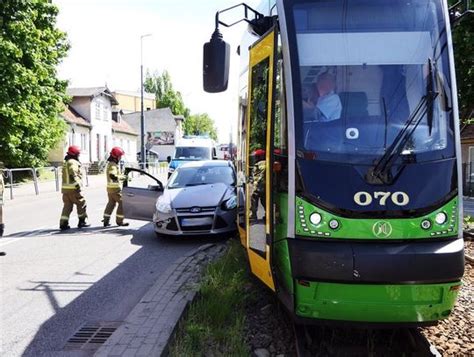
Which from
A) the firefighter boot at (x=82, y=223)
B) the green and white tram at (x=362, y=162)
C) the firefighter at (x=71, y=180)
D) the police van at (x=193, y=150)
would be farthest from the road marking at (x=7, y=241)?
the police van at (x=193, y=150)

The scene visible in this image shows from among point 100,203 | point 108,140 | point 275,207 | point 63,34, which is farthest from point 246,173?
point 108,140

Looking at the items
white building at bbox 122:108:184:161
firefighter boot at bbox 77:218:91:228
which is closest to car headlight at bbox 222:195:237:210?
firefighter boot at bbox 77:218:91:228

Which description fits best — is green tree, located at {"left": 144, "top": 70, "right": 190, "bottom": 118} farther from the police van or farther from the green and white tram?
the green and white tram

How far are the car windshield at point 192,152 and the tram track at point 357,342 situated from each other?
22.8 metres

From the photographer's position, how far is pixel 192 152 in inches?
1091

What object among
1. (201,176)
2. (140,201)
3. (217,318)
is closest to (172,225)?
(140,201)

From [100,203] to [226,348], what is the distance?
14.2 metres

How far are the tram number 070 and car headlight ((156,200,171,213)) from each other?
6.15 m

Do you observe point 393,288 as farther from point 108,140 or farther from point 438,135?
point 108,140

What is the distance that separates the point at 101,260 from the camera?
842 cm

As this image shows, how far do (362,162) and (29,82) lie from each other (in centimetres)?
2168

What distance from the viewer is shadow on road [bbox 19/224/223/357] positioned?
16.5ft

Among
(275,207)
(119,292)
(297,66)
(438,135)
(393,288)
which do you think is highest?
(297,66)

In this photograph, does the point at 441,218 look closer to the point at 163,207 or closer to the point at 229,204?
the point at 229,204
